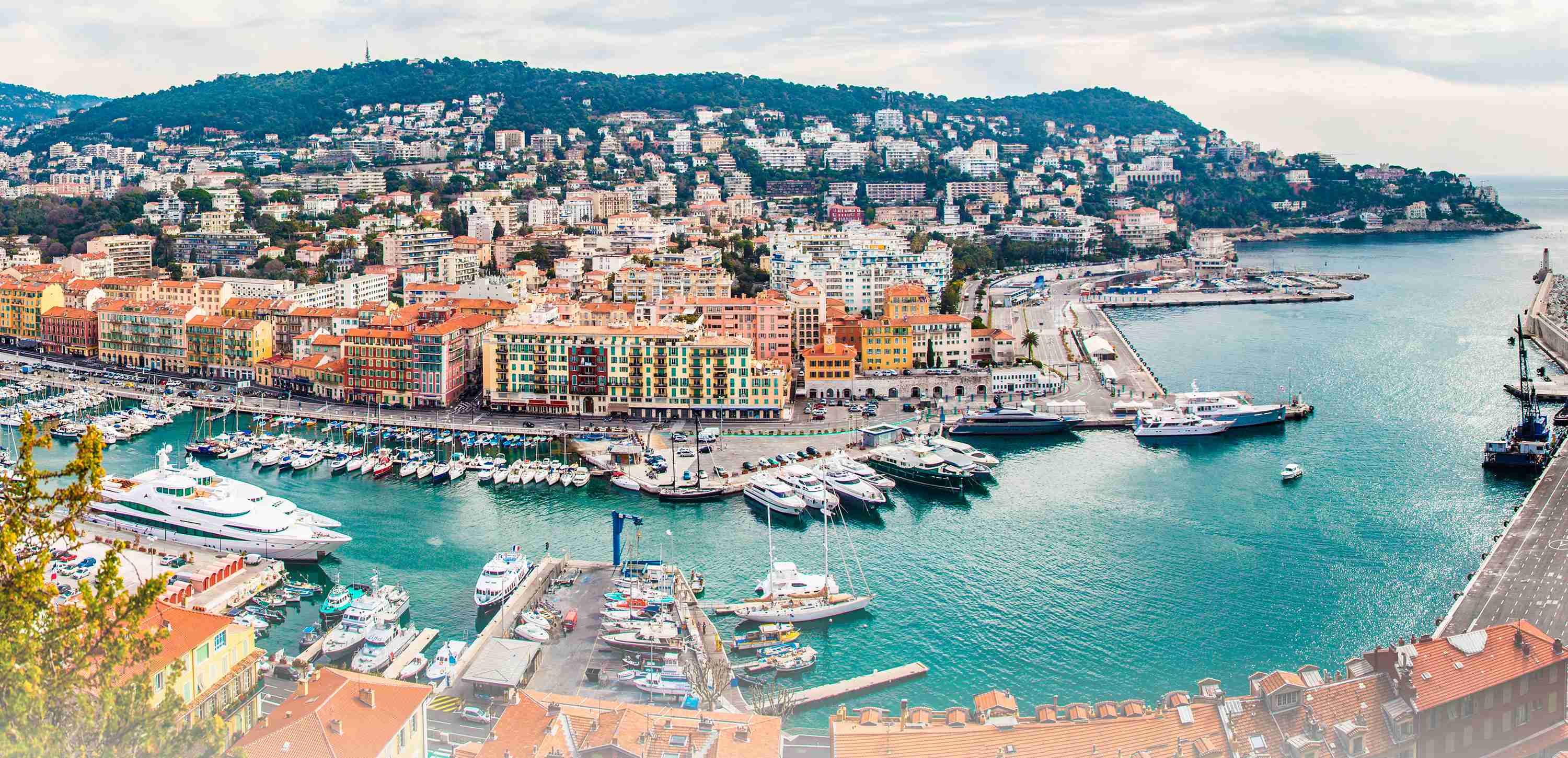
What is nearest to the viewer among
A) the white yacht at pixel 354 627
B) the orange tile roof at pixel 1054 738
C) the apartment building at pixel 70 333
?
the orange tile roof at pixel 1054 738

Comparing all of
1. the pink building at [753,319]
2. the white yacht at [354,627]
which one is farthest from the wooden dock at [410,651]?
the pink building at [753,319]

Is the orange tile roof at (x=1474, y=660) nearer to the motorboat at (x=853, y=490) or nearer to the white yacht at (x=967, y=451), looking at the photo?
the motorboat at (x=853, y=490)

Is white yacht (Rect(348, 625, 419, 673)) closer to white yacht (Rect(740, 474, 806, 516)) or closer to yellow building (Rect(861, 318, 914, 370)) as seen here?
white yacht (Rect(740, 474, 806, 516))

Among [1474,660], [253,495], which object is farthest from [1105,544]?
[253,495]

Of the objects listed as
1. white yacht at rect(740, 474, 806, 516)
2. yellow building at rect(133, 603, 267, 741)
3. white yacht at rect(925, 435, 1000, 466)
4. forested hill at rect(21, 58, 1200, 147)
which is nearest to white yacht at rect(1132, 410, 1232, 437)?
white yacht at rect(925, 435, 1000, 466)

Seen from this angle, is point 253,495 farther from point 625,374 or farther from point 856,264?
point 856,264

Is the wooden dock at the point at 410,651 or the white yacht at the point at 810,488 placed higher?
the white yacht at the point at 810,488

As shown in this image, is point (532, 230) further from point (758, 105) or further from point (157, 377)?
point (758, 105)

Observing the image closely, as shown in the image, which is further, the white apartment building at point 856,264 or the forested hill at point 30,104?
the forested hill at point 30,104
